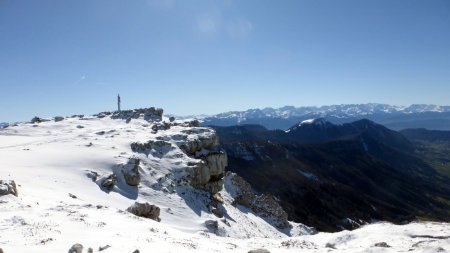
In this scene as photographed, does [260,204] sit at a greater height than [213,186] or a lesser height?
lesser

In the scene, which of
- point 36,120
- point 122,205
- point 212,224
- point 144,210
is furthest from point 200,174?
point 36,120

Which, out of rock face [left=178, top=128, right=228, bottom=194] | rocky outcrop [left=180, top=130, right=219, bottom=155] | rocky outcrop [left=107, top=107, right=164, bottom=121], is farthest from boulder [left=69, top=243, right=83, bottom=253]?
rocky outcrop [left=107, top=107, right=164, bottom=121]

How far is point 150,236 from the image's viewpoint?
69.0ft

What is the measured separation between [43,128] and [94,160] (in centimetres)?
3080

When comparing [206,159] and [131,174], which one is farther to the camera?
[206,159]

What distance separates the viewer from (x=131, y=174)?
41219 millimetres

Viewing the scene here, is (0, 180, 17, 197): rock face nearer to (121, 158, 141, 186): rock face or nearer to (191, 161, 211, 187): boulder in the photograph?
(121, 158, 141, 186): rock face

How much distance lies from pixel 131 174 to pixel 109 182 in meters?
3.56

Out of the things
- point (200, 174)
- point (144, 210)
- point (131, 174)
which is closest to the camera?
point (144, 210)

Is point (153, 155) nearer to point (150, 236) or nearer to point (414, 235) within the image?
point (150, 236)

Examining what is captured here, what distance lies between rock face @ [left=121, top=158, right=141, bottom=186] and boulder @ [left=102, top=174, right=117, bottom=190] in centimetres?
176

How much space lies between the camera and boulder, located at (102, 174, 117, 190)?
37.7 metres

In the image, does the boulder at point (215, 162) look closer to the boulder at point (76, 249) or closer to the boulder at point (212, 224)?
the boulder at point (212, 224)

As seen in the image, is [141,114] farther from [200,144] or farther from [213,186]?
[213,186]
